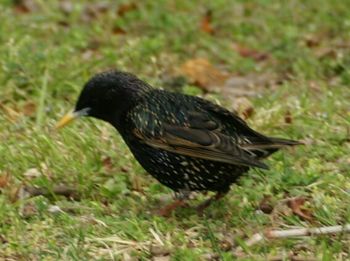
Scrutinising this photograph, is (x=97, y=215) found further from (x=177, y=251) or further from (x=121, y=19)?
(x=121, y=19)

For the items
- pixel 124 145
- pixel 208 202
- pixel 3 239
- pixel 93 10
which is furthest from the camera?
pixel 93 10

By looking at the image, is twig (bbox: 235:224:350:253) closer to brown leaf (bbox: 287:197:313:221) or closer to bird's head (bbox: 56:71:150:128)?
brown leaf (bbox: 287:197:313:221)

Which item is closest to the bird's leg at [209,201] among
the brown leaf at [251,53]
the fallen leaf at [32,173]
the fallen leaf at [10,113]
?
the fallen leaf at [32,173]

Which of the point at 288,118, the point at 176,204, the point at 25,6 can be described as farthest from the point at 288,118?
the point at 25,6

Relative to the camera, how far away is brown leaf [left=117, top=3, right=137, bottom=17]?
974 centimetres

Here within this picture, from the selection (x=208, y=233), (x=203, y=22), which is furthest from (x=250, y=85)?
(x=208, y=233)

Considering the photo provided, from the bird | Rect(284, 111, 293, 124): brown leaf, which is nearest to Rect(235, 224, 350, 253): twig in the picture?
the bird

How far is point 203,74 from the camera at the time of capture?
852 centimetres

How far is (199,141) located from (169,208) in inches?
17.9

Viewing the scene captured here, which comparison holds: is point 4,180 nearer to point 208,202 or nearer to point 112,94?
point 112,94

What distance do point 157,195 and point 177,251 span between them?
3.52ft

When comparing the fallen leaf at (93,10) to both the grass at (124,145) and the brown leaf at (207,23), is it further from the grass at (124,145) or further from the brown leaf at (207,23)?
the brown leaf at (207,23)

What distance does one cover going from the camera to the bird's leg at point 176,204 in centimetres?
596

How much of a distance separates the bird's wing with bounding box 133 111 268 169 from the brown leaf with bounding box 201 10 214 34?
12.1 ft
